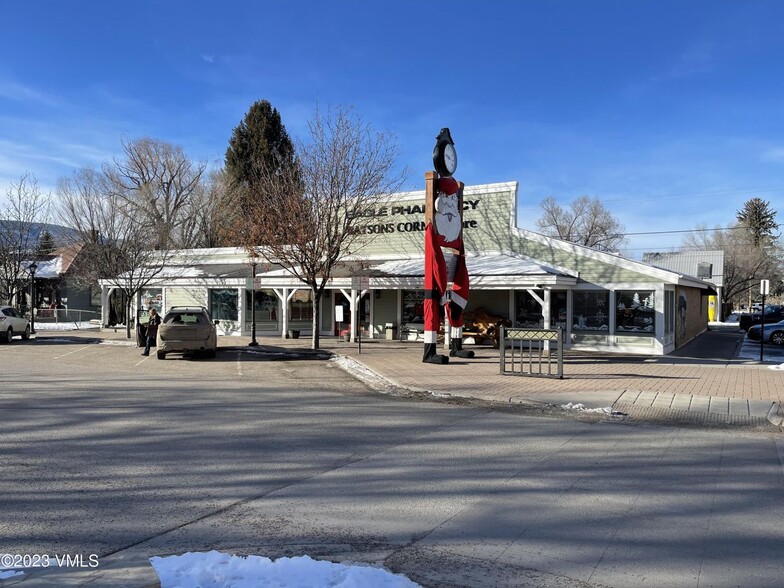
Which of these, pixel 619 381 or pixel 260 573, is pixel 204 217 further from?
pixel 260 573

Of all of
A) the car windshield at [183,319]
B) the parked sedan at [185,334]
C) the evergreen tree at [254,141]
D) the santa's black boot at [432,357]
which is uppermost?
the evergreen tree at [254,141]

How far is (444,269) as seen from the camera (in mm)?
17125

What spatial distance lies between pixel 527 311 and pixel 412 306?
469cm

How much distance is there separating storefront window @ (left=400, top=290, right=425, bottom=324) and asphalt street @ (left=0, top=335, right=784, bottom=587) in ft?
45.5

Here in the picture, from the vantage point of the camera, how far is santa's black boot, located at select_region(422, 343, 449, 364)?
54.7 ft

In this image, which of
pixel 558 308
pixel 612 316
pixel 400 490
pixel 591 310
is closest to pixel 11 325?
pixel 558 308

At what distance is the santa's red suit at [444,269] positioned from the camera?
17.0 meters

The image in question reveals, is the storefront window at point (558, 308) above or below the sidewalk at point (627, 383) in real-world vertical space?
above

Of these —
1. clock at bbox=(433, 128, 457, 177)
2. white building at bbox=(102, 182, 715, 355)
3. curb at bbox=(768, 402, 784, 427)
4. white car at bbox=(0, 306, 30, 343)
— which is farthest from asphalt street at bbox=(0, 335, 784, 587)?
white car at bbox=(0, 306, 30, 343)

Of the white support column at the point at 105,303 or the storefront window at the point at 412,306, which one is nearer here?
the storefront window at the point at 412,306

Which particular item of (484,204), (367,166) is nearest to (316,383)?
(367,166)

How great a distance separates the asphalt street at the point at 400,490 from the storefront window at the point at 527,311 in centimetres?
1252

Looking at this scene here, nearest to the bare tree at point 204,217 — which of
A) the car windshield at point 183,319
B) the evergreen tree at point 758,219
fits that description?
the car windshield at point 183,319

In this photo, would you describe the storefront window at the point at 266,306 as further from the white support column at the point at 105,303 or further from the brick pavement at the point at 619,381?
the white support column at the point at 105,303
